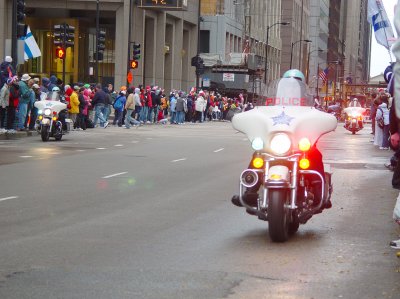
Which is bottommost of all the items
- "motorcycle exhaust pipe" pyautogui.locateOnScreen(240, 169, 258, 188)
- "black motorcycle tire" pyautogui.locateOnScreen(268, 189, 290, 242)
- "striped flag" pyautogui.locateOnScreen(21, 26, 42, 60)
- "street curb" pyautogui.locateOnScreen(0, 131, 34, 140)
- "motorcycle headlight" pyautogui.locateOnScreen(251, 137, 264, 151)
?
"street curb" pyautogui.locateOnScreen(0, 131, 34, 140)

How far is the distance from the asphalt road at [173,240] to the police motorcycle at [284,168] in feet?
0.96

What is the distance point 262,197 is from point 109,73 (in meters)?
60.3

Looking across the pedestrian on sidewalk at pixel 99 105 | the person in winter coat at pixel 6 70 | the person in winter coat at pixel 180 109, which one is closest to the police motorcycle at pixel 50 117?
the person in winter coat at pixel 6 70

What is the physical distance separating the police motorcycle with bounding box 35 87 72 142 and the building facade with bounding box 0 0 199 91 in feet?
110

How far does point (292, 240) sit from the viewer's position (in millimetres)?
8914

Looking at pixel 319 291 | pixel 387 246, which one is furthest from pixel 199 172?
pixel 319 291

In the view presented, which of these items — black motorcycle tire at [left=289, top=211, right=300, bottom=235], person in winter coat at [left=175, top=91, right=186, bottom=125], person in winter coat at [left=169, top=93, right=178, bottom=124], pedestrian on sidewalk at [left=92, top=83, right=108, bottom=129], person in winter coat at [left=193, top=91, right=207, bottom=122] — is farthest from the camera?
person in winter coat at [left=193, top=91, right=207, bottom=122]

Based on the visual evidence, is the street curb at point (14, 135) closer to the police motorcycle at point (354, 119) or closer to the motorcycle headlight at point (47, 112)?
the motorcycle headlight at point (47, 112)

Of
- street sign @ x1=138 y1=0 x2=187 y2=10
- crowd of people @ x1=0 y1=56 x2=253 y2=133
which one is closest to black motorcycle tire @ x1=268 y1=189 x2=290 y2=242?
crowd of people @ x1=0 y1=56 x2=253 y2=133

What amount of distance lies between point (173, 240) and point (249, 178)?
0.94 m

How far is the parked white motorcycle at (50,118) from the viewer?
1003 inches

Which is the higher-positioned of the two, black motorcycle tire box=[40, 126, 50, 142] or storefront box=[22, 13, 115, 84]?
storefront box=[22, 13, 115, 84]

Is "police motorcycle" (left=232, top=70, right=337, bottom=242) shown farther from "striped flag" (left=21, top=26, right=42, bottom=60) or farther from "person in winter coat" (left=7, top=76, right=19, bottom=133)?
"striped flag" (left=21, top=26, right=42, bottom=60)

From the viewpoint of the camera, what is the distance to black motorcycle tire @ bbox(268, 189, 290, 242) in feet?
27.8
